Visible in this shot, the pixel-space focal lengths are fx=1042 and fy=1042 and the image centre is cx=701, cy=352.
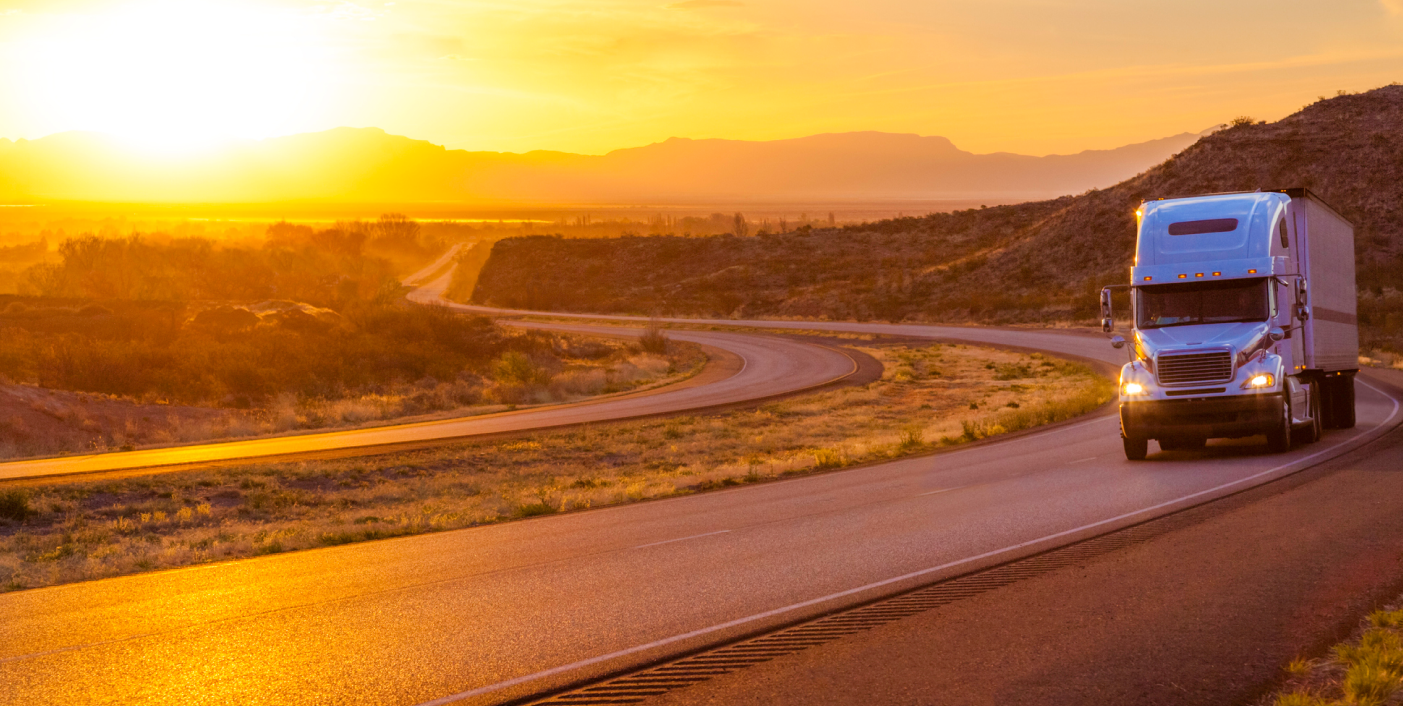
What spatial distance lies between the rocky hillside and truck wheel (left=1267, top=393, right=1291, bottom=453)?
135 ft

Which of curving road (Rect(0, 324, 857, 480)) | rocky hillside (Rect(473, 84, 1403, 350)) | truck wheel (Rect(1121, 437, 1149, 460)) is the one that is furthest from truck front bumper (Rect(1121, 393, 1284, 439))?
rocky hillside (Rect(473, 84, 1403, 350))

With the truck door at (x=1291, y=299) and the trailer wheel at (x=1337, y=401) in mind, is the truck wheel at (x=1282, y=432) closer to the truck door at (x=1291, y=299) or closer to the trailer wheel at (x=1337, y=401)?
the truck door at (x=1291, y=299)

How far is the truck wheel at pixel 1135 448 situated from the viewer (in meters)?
16.3

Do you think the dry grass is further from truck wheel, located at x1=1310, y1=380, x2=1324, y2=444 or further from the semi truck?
truck wheel, located at x1=1310, y1=380, x2=1324, y2=444

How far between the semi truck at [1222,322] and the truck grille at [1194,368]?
0.01 meters

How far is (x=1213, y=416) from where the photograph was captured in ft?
51.1

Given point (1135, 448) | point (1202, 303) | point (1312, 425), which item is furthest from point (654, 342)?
point (1202, 303)

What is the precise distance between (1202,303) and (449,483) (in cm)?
1386

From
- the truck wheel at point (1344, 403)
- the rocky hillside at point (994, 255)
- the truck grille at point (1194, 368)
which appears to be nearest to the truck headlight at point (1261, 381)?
the truck grille at point (1194, 368)

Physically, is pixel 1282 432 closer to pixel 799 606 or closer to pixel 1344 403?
pixel 1344 403

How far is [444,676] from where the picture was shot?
22.7ft

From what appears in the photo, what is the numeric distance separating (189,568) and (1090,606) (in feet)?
30.5

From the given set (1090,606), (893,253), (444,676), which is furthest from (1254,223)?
(893,253)

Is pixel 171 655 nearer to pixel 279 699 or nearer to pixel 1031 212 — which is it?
pixel 279 699
